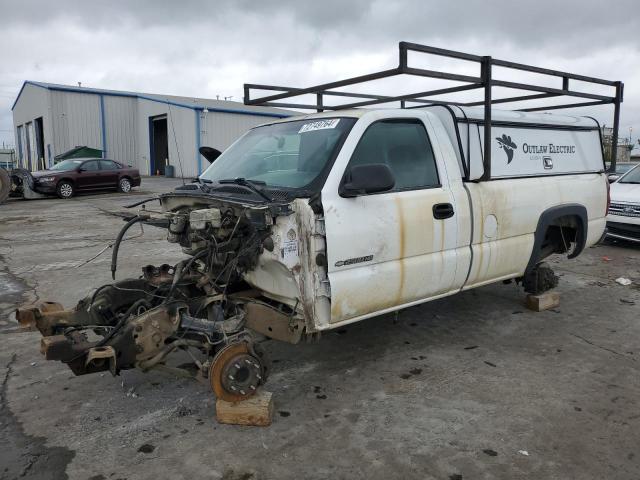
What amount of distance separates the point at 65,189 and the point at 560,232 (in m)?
18.2

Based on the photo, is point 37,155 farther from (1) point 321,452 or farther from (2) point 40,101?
(1) point 321,452

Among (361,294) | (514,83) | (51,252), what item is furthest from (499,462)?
(51,252)

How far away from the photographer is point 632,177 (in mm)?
10164

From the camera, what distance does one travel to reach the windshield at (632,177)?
10023 mm

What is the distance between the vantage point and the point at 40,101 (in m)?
32.1

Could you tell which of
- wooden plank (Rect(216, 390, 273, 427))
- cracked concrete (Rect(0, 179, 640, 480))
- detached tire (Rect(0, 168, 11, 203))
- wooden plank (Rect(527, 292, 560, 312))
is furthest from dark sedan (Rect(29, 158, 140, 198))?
wooden plank (Rect(216, 390, 273, 427))

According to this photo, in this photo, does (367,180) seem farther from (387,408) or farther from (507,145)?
(507,145)

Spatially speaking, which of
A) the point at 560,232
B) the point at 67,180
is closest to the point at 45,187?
the point at 67,180

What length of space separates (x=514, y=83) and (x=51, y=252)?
794 centimetres

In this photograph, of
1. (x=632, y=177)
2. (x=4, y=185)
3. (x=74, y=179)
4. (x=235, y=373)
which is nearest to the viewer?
(x=235, y=373)

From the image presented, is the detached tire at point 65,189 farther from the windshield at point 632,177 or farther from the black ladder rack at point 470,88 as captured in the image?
the windshield at point 632,177

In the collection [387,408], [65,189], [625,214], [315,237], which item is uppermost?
[65,189]

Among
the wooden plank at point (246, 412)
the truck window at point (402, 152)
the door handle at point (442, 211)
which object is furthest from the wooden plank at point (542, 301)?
the wooden plank at point (246, 412)

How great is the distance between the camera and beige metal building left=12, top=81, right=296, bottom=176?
98.1ft
